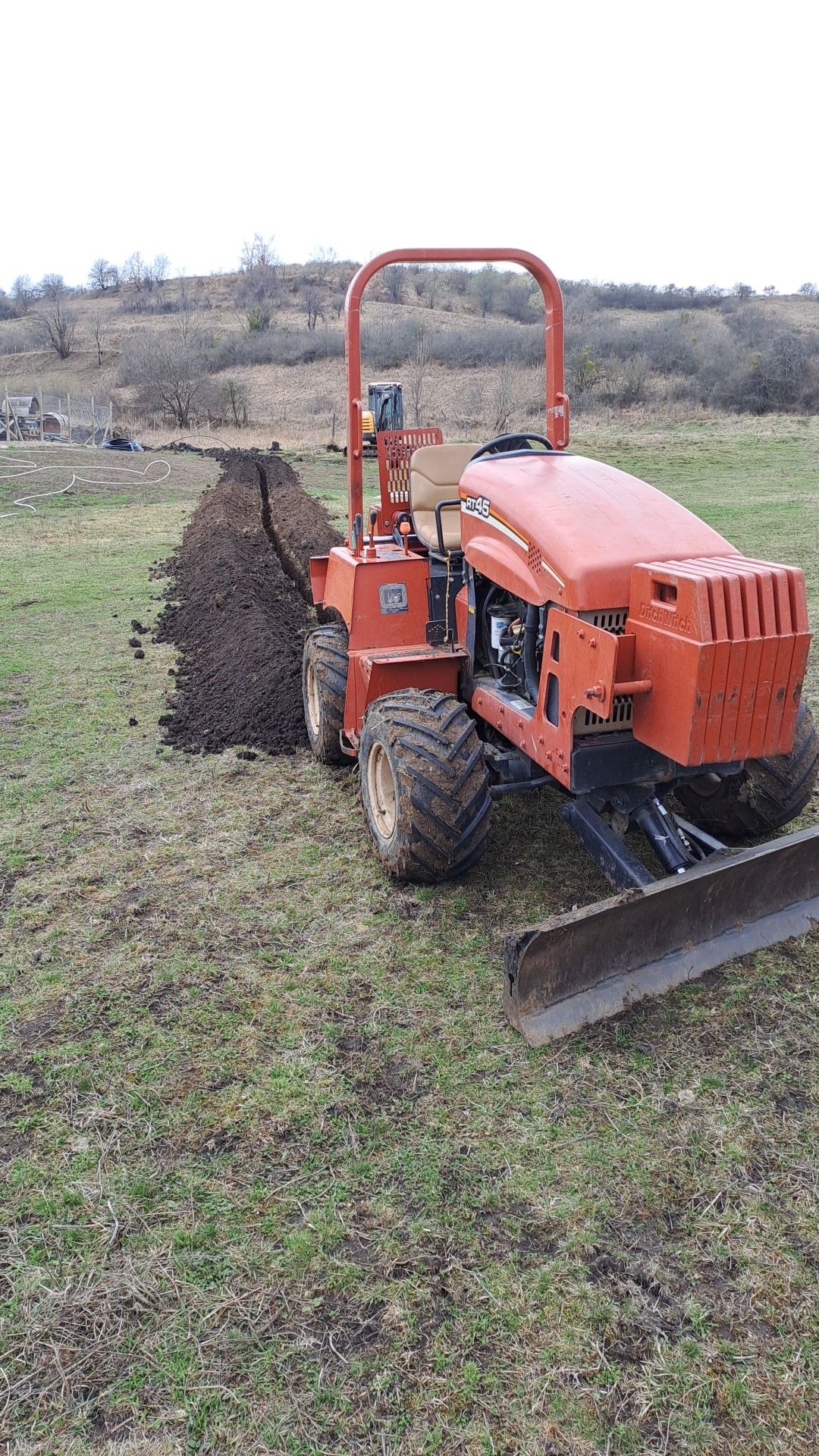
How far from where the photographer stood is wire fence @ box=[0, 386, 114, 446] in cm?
3005

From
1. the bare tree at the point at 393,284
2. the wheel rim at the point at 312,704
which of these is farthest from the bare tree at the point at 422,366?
the wheel rim at the point at 312,704

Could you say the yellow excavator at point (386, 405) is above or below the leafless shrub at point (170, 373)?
above

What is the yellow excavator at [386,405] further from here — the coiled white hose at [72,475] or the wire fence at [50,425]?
the wire fence at [50,425]

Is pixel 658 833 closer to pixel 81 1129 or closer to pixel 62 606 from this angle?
pixel 81 1129

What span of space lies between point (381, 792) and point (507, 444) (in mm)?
1869

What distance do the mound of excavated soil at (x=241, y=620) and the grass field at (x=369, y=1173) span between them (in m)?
1.65

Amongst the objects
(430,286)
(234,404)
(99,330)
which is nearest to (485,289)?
(430,286)

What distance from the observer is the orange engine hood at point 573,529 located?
359cm

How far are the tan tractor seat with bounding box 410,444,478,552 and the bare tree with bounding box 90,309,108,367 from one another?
181 feet

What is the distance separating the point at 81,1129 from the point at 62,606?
831 centimetres

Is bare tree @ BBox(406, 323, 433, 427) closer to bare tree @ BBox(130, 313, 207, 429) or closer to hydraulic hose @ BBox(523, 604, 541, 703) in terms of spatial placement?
bare tree @ BBox(130, 313, 207, 429)

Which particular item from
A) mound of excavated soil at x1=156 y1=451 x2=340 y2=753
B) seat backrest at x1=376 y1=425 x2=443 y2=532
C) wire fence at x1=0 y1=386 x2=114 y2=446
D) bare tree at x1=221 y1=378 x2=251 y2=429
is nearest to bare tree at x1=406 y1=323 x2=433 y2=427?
bare tree at x1=221 y1=378 x2=251 y2=429

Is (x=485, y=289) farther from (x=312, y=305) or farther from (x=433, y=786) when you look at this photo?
(x=433, y=786)

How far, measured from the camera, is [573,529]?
3.75m
